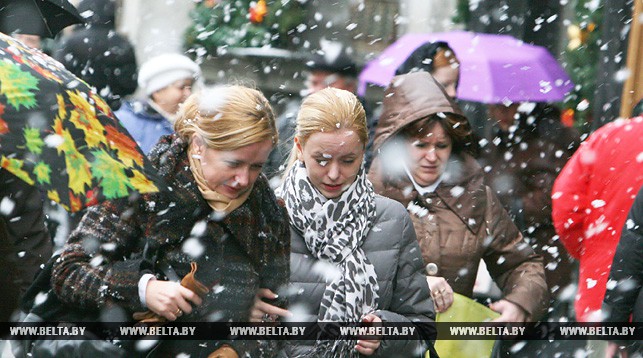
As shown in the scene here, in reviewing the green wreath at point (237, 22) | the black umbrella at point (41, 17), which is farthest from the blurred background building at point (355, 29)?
the black umbrella at point (41, 17)

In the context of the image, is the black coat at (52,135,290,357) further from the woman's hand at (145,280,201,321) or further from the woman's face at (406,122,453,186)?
the woman's face at (406,122,453,186)

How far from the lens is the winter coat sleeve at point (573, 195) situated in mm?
5223

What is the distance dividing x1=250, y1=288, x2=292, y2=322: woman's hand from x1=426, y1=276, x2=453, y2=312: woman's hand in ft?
4.17

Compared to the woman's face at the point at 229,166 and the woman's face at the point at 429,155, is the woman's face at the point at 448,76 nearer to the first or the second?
the woman's face at the point at 429,155

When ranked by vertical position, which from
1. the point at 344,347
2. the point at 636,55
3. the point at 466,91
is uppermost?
the point at 636,55

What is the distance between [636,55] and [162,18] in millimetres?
7048

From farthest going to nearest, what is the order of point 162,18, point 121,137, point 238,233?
point 162,18 < point 238,233 < point 121,137

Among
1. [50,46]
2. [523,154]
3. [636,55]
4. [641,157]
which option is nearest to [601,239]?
[641,157]

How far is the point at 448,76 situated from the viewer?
6.09 metres

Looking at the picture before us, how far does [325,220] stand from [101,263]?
1061 millimetres

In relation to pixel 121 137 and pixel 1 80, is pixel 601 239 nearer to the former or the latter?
pixel 121 137

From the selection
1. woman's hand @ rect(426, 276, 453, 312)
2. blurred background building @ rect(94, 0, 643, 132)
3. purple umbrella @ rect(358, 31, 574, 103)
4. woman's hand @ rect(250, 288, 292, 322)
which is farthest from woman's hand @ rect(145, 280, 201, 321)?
blurred background building @ rect(94, 0, 643, 132)

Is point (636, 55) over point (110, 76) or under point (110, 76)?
over

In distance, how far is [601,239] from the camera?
17.2 ft
